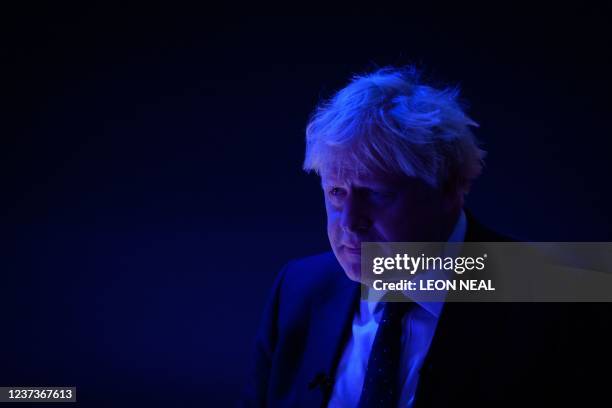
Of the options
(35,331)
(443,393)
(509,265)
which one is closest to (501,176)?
(509,265)

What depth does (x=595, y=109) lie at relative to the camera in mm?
1573

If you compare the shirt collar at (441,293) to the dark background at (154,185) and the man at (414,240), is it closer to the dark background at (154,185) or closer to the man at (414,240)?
the man at (414,240)

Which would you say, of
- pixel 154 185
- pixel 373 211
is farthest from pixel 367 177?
pixel 154 185

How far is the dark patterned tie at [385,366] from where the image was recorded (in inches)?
40.7

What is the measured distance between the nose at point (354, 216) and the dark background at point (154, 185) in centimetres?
75

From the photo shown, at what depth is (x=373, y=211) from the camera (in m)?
1.04

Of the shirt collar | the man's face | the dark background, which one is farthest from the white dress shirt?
the dark background

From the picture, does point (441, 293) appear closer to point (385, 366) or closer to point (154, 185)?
point (385, 366)

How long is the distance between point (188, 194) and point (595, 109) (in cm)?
128

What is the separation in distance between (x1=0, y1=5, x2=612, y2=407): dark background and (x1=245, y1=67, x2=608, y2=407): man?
0.65 meters

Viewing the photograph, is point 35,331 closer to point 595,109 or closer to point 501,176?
point 501,176

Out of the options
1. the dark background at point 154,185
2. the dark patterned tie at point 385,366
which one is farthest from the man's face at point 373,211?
the dark background at point 154,185

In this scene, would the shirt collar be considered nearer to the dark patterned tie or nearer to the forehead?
the dark patterned tie

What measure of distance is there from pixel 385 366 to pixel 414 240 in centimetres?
25
